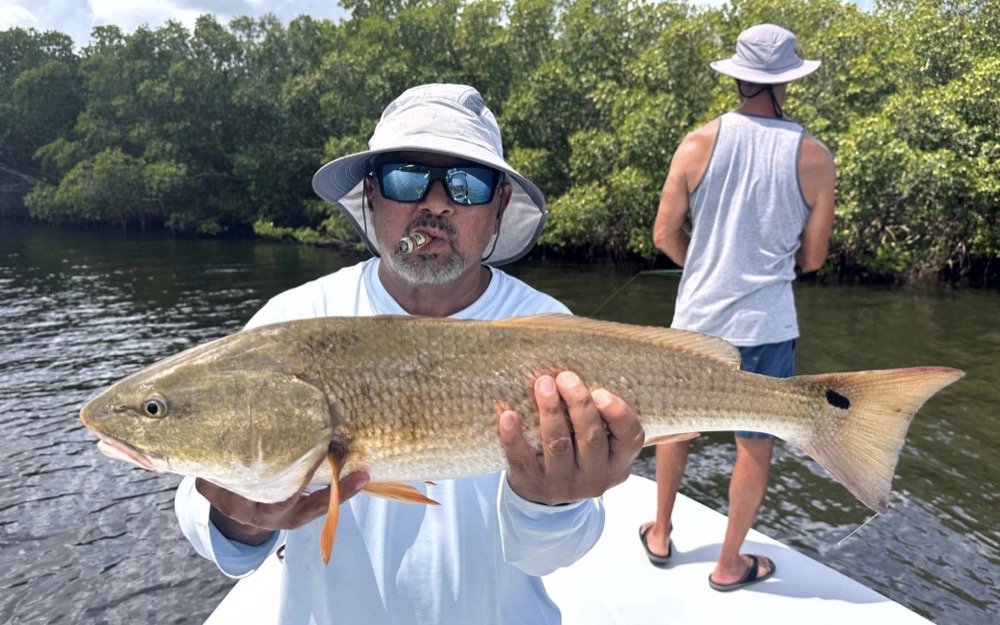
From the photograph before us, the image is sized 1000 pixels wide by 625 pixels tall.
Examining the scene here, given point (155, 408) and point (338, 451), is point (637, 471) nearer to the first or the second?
point (338, 451)

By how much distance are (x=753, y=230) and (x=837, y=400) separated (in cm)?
171

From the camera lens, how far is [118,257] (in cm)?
2895

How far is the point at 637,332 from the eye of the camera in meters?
2.11

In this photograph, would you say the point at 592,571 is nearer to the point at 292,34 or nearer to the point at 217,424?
the point at 217,424

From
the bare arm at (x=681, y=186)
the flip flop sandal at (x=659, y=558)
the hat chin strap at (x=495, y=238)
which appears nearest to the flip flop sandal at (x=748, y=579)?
the flip flop sandal at (x=659, y=558)

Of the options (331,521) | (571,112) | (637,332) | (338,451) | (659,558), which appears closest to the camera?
(331,521)

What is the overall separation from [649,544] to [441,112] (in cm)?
282

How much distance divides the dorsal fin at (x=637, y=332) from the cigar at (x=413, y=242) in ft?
1.72

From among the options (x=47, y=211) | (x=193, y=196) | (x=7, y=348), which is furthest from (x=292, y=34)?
(x=7, y=348)

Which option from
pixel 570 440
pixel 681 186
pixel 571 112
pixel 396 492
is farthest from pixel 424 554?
pixel 571 112

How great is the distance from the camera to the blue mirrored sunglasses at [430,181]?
247cm

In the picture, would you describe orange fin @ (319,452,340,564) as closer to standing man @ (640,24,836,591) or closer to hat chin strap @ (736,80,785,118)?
standing man @ (640,24,836,591)

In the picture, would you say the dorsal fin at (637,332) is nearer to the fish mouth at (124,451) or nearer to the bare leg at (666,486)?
the fish mouth at (124,451)

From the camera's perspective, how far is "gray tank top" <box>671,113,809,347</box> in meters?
3.70
